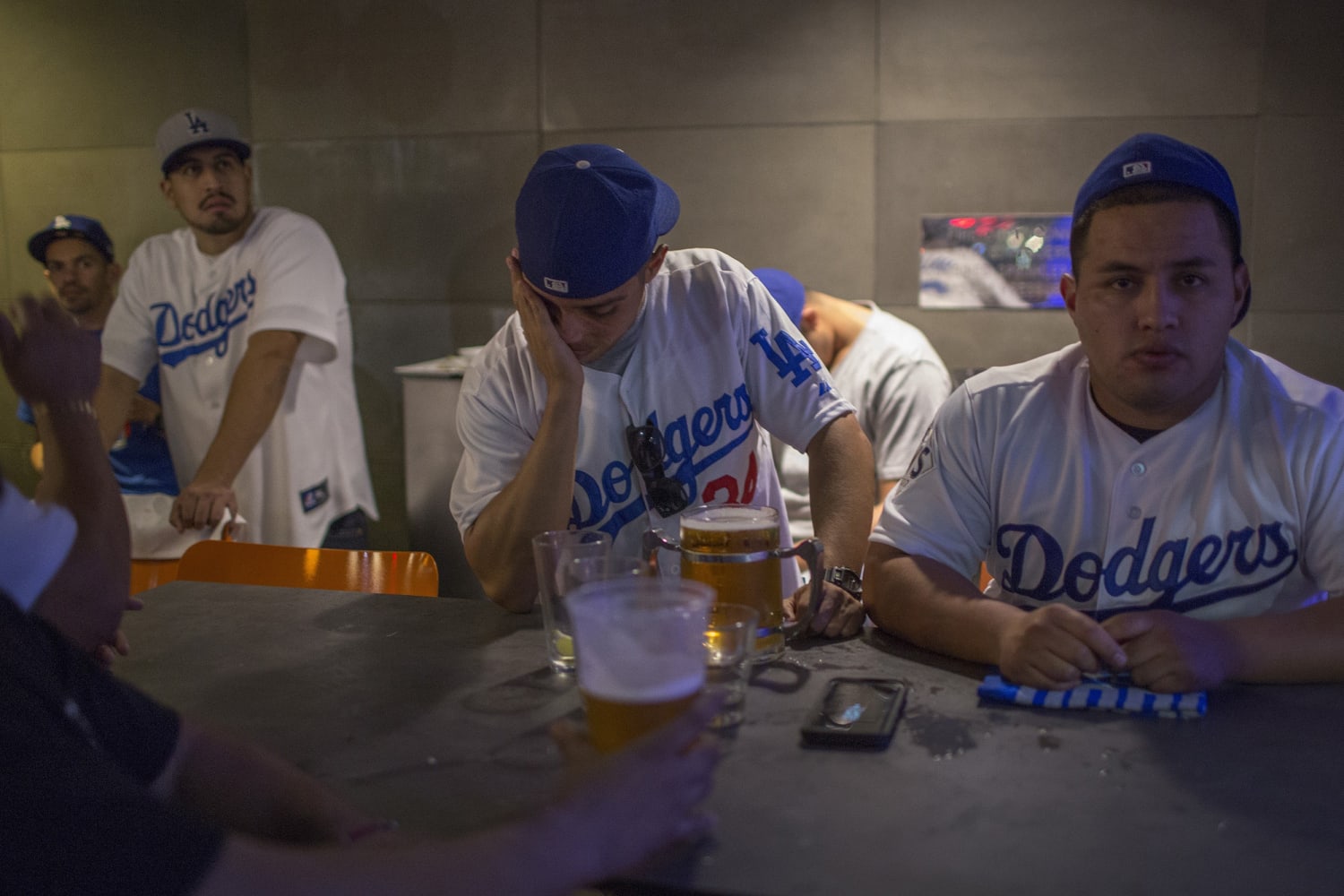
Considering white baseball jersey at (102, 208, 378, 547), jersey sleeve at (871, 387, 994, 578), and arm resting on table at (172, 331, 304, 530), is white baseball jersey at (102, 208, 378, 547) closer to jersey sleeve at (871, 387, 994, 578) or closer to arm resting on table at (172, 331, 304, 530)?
arm resting on table at (172, 331, 304, 530)

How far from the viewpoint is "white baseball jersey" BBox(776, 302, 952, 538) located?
3.48 m

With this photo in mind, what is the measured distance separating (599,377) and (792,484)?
4.81ft

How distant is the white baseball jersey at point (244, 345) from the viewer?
3.61 metres

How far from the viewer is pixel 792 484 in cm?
361

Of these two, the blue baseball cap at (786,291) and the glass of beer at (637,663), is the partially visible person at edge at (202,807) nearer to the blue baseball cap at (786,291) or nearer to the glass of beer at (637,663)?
the glass of beer at (637,663)

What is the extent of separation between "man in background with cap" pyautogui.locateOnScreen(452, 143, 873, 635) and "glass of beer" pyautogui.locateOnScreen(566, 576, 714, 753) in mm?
730

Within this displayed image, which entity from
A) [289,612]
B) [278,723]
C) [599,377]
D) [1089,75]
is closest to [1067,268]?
[1089,75]

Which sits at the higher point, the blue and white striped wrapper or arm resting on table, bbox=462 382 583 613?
arm resting on table, bbox=462 382 583 613

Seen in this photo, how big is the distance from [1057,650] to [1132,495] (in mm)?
443

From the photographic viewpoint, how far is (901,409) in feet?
11.4

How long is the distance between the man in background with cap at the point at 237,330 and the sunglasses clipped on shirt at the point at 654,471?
1660 millimetres

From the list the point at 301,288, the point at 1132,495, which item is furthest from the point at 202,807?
the point at 301,288

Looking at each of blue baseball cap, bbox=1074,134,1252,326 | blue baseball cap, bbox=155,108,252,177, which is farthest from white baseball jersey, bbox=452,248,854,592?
blue baseball cap, bbox=155,108,252,177

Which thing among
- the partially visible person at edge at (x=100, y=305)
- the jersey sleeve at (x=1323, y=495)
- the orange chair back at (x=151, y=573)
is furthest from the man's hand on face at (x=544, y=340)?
the partially visible person at edge at (x=100, y=305)
